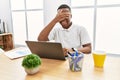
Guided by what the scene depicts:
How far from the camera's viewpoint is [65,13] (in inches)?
59.6

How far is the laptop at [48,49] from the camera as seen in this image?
1131 millimetres

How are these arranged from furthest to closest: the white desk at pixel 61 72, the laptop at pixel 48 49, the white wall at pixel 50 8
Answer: the white wall at pixel 50 8 → the laptop at pixel 48 49 → the white desk at pixel 61 72

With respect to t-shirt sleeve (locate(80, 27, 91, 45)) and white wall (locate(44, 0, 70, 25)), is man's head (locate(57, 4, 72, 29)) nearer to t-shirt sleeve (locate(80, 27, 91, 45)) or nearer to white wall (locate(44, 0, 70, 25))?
t-shirt sleeve (locate(80, 27, 91, 45))

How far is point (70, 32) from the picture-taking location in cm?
183

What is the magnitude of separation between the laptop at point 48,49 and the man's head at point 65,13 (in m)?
0.50

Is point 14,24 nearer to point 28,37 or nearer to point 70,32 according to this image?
point 28,37

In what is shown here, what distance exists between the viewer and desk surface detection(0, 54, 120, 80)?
35.3 inches

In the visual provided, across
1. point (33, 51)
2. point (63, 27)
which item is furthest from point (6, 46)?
point (33, 51)

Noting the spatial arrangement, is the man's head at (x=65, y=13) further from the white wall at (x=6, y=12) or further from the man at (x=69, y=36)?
the white wall at (x=6, y=12)

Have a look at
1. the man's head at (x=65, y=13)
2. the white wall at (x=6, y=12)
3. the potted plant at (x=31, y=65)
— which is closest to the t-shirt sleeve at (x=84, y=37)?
the man's head at (x=65, y=13)

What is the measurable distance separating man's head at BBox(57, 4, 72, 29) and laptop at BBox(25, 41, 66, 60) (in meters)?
0.50

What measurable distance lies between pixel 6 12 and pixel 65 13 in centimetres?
271

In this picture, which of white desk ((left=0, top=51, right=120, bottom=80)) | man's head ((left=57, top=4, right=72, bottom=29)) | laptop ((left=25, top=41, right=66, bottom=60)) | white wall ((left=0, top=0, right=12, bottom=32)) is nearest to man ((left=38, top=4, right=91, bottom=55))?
man's head ((left=57, top=4, right=72, bottom=29))

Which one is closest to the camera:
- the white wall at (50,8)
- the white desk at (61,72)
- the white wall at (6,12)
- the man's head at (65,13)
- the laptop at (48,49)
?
the white desk at (61,72)
